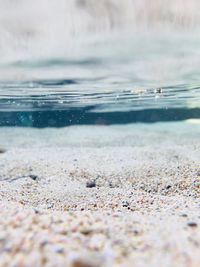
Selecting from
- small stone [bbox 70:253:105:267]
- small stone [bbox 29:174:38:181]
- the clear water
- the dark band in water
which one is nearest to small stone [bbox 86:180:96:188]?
small stone [bbox 29:174:38:181]

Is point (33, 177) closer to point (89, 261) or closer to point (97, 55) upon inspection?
point (97, 55)

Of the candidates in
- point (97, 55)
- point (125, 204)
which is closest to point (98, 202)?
point (125, 204)

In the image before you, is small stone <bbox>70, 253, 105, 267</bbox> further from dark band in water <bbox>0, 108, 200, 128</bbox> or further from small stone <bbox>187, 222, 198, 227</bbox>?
dark band in water <bbox>0, 108, 200, 128</bbox>

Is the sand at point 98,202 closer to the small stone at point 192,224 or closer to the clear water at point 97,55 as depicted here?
the small stone at point 192,224

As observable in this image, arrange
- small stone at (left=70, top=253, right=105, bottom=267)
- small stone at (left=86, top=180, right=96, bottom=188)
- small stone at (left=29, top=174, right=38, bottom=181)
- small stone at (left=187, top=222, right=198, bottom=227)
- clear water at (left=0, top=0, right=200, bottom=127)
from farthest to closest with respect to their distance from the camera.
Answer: small stone at (left=29, top=174, right=38, bottom=181) → small stone at (left=86, top=180, right=96, bottom=188) → clear water at (left=0, top=0, right=200, bottom=127) → small stone at (left=187, top=222, right=198, bottom=227) → small stone at (left=70, top=253, right=105, bottom=267)

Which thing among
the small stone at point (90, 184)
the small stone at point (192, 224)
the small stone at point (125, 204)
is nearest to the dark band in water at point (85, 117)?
the small stone at point (90, 184)

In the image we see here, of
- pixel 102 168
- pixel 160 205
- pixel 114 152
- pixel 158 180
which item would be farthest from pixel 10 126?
pixel 160 205

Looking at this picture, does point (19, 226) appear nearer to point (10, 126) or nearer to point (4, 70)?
point (4, 70)
